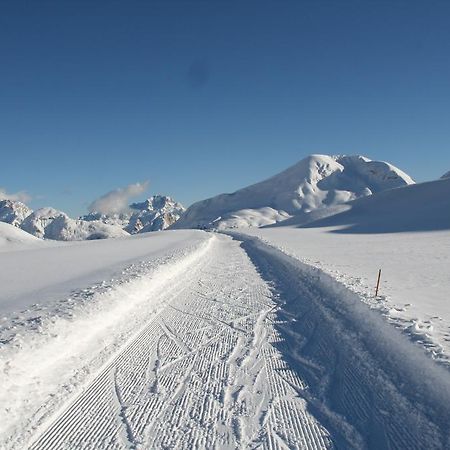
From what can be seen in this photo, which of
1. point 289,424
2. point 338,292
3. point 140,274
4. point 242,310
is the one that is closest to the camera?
point 289,424

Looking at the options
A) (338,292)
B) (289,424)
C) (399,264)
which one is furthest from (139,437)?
(399,264)

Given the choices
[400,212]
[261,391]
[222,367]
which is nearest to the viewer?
[261,391]

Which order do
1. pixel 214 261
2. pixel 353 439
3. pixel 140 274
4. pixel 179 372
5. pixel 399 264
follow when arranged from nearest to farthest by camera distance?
pixel 353 439, pixel 179 372, pixel 140 274, pixel 399 264, pixel 214 261

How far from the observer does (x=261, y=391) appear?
6.29m

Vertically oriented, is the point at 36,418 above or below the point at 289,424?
above

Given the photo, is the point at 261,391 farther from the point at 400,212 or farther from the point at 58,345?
the point at 400,212

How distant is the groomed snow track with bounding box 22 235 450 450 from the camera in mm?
5016

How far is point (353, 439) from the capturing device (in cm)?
498

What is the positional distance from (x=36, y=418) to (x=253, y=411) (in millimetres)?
2799

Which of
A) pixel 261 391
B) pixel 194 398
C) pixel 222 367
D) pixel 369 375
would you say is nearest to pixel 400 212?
pixel 369 375

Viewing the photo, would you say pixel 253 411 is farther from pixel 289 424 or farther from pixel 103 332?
pixel 103 332

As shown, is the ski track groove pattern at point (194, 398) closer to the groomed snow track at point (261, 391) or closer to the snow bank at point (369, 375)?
the groomed snow track at point (261, 391)

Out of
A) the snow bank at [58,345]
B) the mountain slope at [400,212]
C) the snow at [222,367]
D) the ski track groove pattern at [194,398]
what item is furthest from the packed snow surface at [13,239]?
the mountain slope at [400,212]

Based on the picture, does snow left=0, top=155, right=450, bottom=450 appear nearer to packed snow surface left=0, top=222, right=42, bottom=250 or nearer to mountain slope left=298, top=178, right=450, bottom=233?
packed snow surface left=0, top=222, right=42, bottom=250
